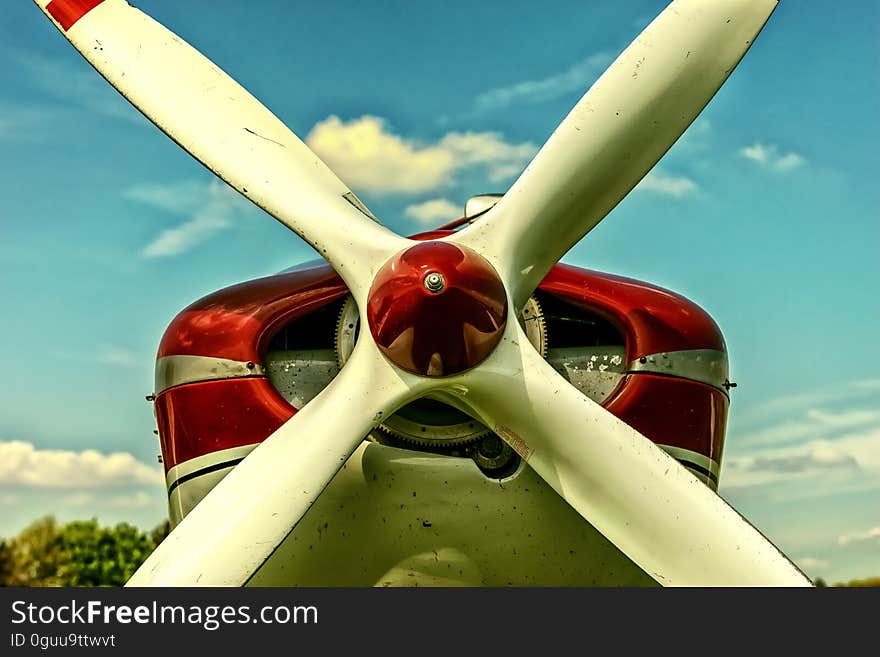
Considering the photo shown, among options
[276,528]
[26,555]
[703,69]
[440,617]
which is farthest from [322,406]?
[26,555]

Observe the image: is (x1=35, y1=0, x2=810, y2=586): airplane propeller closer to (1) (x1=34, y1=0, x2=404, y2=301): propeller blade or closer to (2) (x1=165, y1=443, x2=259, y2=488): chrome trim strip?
(1) (x1=34, y1=0, x2=404, y2=301): propeller blade

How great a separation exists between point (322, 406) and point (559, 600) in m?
1.81

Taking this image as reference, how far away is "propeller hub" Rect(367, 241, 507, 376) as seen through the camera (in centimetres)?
637

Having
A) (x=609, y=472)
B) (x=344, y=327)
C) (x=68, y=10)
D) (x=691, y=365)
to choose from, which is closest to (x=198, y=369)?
(x=344, y=327)

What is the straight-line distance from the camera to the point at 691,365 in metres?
7.74

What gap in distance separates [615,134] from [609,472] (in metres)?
2.10

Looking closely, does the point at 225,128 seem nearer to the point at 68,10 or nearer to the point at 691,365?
the point at 68,10

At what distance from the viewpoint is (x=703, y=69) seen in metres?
6.76

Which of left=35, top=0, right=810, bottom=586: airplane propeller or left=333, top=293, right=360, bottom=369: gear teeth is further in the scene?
left=333, top=293, right=360, bottom=369: gear teeth

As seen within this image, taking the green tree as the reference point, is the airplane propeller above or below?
below

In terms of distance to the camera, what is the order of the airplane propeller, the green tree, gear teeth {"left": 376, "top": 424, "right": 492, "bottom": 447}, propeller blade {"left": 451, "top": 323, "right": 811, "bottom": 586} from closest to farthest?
the airplane propeller < propeller blade {"left": 451, "top": 323, "right": 811, "bottom": 586} < gear teeth {"left": 376, "top": 424, "right": 492, "bottom": 447} < the green tree

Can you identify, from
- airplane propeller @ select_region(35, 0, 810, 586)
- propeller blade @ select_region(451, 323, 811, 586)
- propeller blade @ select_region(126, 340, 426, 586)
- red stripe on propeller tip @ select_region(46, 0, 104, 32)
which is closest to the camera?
propeller blade @ select_region(126, 340, 426, 586)

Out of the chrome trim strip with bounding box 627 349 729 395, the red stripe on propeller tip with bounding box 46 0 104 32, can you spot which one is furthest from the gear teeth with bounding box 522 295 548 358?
the red stripe on propeller tip with bounding box 46 0 104 32

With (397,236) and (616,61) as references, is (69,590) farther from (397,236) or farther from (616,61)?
(616,61)
